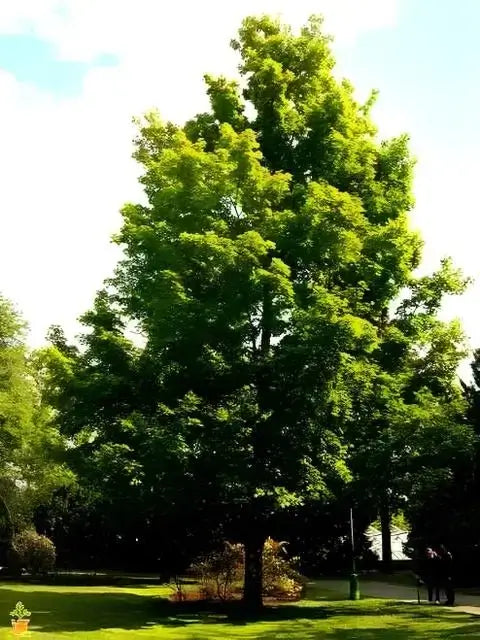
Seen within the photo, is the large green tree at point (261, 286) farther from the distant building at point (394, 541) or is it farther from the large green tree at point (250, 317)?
the distant building at point (394, 541)

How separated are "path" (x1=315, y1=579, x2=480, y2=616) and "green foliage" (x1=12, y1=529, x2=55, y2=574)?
15.0 meters

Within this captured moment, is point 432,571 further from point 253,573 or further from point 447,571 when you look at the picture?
point 253,573

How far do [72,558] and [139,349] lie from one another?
30834 mm

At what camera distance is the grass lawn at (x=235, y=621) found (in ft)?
49.7

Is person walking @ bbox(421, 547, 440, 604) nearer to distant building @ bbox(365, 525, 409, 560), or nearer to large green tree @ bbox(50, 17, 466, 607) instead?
large green tree @ bbox(50, 17, 466, 607)

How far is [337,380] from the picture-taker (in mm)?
19328

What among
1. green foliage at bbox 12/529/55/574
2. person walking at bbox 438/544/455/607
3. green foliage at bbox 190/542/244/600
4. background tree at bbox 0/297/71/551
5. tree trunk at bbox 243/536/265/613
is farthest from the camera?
green foliage at bbox 12/529/55/574

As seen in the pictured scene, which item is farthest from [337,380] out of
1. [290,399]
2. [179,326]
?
[179,326]

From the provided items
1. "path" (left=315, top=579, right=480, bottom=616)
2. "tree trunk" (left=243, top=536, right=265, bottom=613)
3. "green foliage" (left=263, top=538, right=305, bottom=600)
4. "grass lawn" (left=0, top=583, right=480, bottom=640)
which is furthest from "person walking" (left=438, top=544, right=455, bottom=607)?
"tree trunk" (left=243, top=536, right=265, bottom=613)

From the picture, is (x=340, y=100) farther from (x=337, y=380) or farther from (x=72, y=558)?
(x=72, y=558)

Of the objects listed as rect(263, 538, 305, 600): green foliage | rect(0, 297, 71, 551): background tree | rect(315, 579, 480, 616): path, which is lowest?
rect(315, 579, 480, 616): path

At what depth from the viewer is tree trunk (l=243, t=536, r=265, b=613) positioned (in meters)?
20.5

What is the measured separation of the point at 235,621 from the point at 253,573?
282 cm

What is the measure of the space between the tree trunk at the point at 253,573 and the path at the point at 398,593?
550 cm
